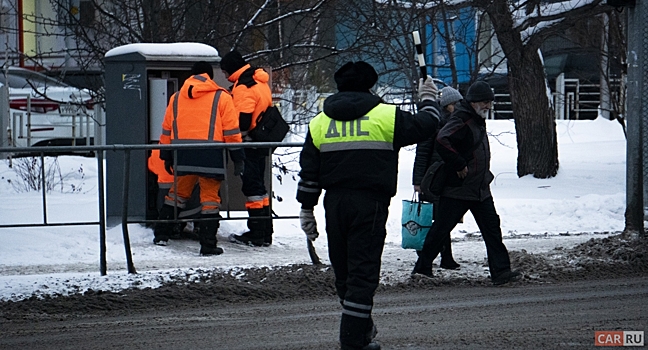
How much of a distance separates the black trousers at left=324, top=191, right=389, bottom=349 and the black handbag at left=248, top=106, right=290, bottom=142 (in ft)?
14.4

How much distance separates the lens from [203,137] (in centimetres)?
930

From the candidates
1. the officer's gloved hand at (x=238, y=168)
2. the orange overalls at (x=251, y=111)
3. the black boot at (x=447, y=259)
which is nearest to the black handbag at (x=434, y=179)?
the black boot at (x=447, y=259)

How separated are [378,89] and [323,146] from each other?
13954 mm

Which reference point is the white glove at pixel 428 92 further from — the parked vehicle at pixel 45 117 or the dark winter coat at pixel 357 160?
the parked vehicle at pixel 45 117

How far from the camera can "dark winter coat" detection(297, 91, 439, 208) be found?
5.63 meters

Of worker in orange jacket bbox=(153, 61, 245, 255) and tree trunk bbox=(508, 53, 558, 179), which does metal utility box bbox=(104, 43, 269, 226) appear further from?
tree trunk bbox=(508, 53, 558, 179)

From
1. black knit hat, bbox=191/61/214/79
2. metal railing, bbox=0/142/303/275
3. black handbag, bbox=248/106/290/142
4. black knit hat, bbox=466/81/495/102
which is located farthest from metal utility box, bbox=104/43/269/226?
black knit hat, bbox=466/81/495/102

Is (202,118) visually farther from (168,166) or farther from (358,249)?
(358,249)

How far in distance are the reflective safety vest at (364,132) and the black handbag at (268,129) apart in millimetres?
4318

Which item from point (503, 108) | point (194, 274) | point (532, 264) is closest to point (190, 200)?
point (194, 274)

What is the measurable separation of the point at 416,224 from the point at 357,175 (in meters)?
3.38

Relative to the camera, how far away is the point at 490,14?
50.4ft

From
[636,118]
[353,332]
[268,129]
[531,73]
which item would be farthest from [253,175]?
[531,73]

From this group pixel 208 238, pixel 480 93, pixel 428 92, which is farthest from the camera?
pixel 208 238
